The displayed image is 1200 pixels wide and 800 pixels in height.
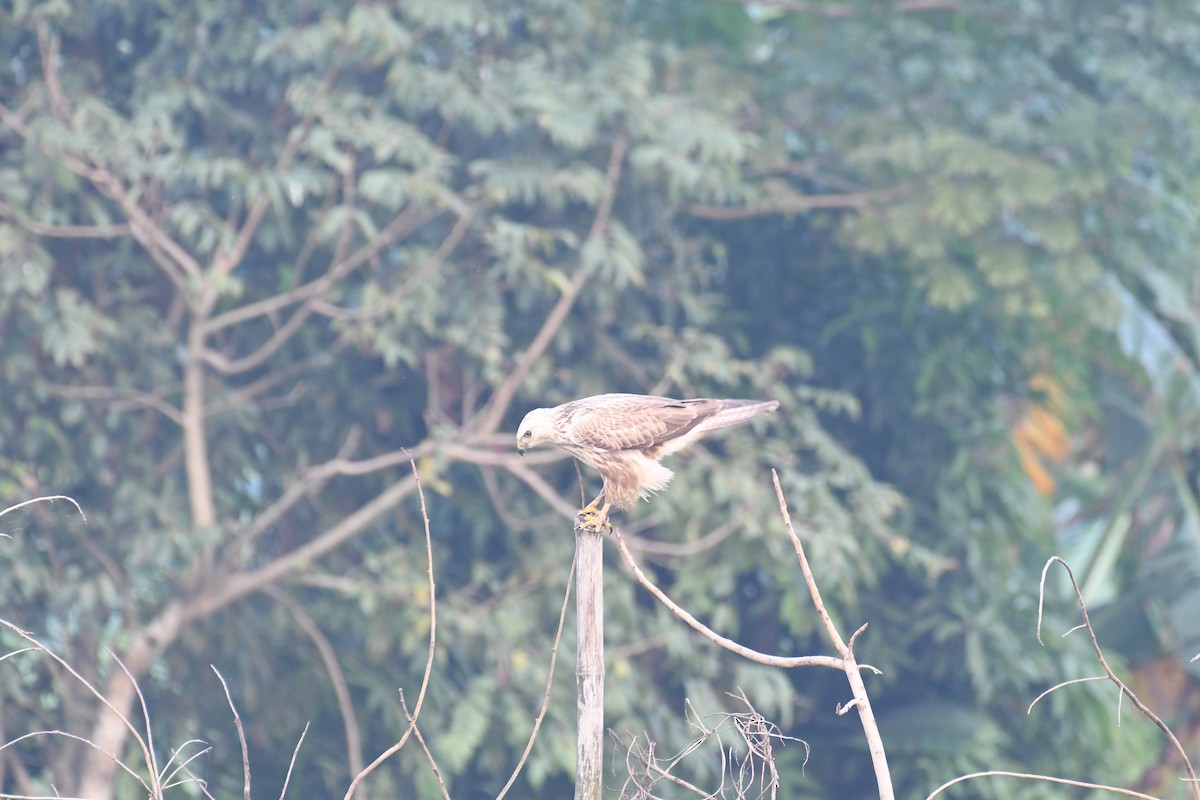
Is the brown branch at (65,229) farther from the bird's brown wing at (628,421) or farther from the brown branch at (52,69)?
the bird's brown wing at (628,421)

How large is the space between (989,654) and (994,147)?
2860 mm

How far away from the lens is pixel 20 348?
22.6ft

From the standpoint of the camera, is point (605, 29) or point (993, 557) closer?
point (605, 29)

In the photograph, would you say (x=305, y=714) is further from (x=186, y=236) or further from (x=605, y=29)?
(x=605, y=29)

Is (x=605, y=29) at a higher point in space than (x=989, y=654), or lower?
higher

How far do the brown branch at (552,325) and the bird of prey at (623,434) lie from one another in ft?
7.37

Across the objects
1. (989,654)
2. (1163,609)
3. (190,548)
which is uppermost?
(190,548)

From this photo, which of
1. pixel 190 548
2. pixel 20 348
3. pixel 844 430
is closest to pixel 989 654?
pixel 844 430

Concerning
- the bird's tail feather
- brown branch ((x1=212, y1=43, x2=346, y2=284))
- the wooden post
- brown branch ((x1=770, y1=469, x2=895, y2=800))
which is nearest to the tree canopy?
brown branch ((x1=212, y1=43, x2=346, y2=284))

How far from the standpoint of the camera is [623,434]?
4.73 meters

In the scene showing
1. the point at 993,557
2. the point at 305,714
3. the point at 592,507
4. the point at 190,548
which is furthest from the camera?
the point at 993,557

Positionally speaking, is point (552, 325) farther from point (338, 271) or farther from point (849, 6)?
point (849, 6)

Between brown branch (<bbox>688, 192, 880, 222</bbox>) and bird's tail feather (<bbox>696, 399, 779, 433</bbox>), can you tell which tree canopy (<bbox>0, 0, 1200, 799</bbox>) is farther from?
bird's tail feather (<bbox>696, 399, 779, 433</bbox>)

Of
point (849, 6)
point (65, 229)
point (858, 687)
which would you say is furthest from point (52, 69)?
point (858, 687)
